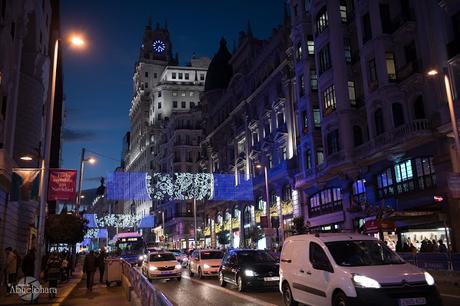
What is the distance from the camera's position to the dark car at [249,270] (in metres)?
16.6

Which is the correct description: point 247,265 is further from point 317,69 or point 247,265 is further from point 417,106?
point 317,69

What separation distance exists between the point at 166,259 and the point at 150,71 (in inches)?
5312

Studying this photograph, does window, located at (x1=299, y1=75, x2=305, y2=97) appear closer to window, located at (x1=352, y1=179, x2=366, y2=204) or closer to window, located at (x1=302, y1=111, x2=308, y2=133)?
window, located at (x1=302, y1=111, x2=308, y2=133)

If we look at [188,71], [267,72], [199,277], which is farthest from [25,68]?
[188,71]

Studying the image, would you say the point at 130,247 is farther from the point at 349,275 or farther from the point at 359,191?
the point at 349,275

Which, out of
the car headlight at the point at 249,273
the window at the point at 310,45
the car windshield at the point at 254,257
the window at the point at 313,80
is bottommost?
the car headlight at the point at 249,273

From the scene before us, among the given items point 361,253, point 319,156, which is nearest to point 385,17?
point 319,156

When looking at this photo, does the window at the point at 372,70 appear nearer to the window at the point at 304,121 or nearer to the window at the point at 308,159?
the window at the point at 304,121

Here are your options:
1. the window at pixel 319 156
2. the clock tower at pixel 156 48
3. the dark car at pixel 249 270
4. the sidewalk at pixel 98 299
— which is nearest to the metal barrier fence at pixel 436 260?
the dark car at pixel 249 270

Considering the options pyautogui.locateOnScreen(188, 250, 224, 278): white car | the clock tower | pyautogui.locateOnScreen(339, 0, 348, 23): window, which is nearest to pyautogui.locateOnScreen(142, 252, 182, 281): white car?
pyautogui.locateOnScreen(188, 250, 224, 278): white car

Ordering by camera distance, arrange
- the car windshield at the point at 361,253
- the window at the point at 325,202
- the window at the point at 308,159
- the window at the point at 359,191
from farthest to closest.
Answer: the window at the point at 308,159, the window at the point at 325,202, the window at the point at 359,191, the car windshield at the point at 361,253

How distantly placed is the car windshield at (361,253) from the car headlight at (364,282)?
741 millimetres

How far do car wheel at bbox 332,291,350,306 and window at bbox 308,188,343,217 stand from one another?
2795cm

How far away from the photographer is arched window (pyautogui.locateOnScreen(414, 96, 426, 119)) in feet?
93.2
